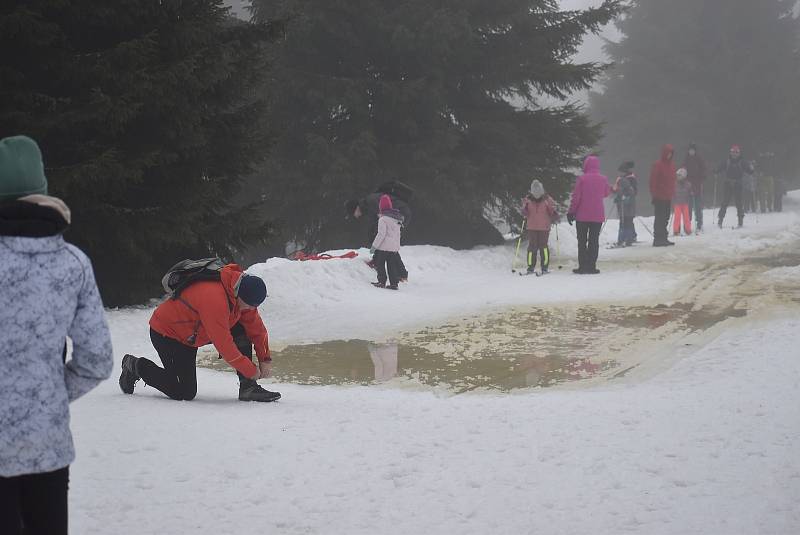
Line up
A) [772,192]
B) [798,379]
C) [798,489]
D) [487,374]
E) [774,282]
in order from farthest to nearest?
1. [772,192]
2. [774,282]
3. [487,374]
4. [798,379]
5. [798,489]

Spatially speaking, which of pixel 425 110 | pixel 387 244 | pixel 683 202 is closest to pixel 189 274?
pixel 387 244

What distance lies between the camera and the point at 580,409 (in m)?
5.93

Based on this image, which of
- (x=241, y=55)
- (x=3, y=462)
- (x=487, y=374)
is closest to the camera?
(x=3, y=462)

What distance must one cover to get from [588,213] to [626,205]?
18.6ft

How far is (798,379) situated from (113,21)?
8.15 meters

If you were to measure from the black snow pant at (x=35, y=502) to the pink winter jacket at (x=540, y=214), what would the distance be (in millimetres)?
13032

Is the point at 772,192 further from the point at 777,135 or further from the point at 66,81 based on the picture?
the point at 66,81

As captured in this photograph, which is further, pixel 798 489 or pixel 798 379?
pixel 798 379

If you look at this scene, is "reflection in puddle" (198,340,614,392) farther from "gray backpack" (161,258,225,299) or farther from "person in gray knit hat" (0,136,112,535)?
"person in gray knit hat" (0,136,112,535)

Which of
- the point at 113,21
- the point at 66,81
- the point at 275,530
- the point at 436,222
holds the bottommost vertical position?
the point at 275,530

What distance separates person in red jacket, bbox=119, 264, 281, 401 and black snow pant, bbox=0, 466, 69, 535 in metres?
3.03

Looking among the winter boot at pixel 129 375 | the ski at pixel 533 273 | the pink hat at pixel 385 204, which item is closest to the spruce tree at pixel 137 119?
the pink hat at pixel 385 204

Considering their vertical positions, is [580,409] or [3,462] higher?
[3,462]

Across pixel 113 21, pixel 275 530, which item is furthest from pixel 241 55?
pixel 275 530
